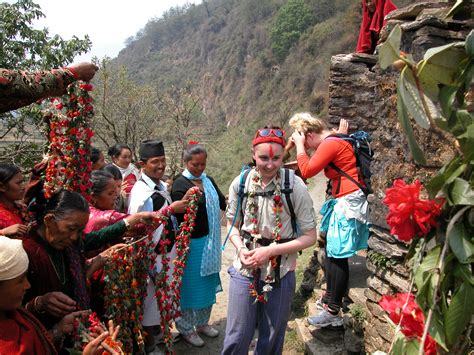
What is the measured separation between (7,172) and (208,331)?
2.65 meters

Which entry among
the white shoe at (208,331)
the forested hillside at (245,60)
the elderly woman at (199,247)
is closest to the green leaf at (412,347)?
the elderly woman at (199,247)

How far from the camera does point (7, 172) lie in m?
2.70

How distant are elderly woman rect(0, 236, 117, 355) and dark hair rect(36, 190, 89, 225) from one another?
16.1 inches

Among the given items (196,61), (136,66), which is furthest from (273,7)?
(136,66)

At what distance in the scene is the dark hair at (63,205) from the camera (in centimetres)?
206

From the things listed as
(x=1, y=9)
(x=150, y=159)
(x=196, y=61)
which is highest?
(x=196, y=61)

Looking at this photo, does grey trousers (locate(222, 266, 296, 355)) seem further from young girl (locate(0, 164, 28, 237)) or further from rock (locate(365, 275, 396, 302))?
young girl (locate(0, 164, 28, 237))

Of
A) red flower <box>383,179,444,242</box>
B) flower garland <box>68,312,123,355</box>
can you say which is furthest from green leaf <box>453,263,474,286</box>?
flower garland <box>68,312,123,355</box>

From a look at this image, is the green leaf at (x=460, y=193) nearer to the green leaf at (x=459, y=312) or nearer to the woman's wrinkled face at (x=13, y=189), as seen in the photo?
the green leaf at (x=459, y=312)

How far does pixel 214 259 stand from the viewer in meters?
3.96

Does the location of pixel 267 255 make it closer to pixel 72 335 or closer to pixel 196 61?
pixel 72 335

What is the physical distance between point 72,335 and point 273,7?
4813cm

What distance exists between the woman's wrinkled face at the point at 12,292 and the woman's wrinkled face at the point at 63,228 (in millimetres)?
441

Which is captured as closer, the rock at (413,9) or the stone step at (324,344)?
the rock at (413,9)
